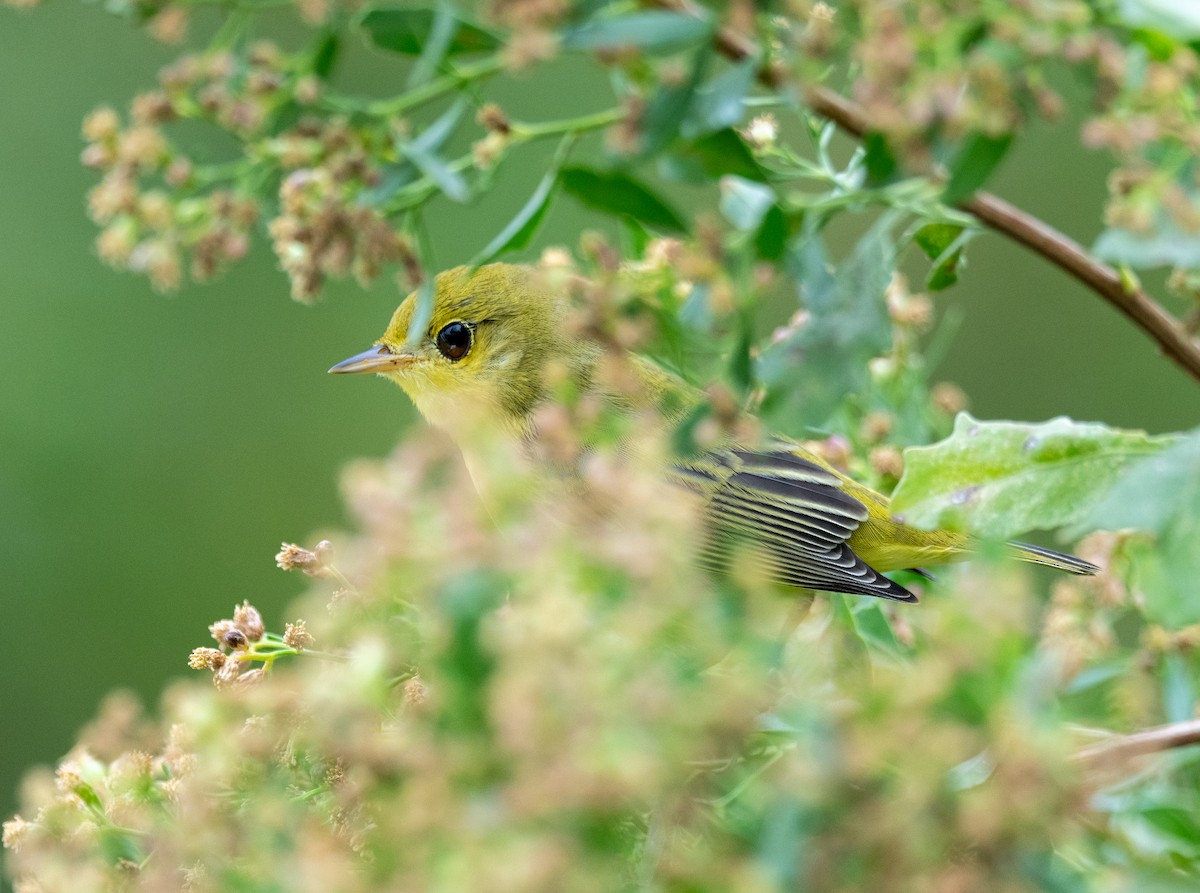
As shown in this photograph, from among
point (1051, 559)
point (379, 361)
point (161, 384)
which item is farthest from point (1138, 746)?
point (161, 384)

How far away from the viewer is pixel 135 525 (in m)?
6.74

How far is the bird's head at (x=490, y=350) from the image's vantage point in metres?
3.53

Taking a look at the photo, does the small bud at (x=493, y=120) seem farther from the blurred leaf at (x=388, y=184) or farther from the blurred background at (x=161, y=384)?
the blurred background at (x=161, y=384)

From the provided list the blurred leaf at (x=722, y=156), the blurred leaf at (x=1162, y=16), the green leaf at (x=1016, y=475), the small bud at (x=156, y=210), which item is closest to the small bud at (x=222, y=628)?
the small bud at (x=156, y=210)

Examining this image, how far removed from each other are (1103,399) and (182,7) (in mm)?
5259

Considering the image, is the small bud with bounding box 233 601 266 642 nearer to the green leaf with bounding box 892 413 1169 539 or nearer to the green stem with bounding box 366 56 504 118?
the green stem with bounding box 366 56 504 118

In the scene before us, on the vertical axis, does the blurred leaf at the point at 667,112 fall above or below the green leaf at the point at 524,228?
above

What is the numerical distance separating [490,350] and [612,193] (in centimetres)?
220

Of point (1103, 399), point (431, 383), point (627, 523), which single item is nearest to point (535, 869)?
point (627, 523)

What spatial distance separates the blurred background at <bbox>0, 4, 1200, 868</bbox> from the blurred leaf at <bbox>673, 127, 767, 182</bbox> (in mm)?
4848

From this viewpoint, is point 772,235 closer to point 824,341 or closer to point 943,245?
point 824,341

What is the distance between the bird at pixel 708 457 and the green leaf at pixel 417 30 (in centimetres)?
89

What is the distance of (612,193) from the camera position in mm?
1384

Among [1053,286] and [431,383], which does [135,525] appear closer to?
[431,383]
